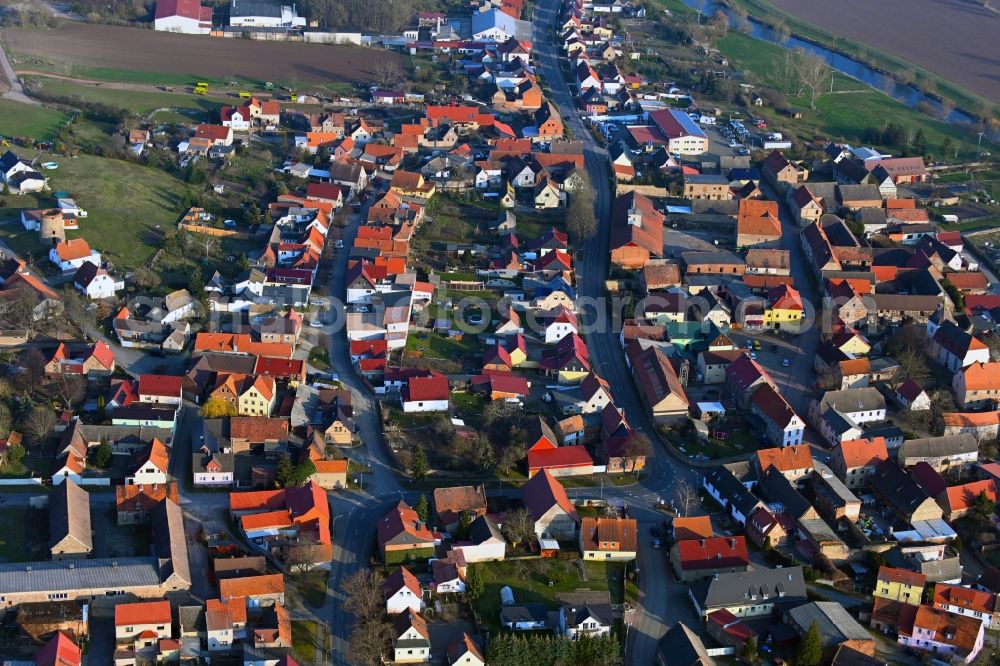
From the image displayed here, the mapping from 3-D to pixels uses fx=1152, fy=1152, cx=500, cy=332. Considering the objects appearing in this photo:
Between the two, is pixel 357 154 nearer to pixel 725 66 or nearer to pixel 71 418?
pixel 71 418

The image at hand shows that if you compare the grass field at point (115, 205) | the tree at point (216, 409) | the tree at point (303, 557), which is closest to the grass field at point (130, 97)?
the grass field at point (115, 205)

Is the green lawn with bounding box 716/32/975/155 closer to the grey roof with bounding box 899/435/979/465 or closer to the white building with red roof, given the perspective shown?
the grey roof with bounding box 899/435/979/465

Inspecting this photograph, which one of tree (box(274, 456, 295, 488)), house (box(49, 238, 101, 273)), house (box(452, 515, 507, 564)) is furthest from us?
house (box(49, 238, 101, 273))

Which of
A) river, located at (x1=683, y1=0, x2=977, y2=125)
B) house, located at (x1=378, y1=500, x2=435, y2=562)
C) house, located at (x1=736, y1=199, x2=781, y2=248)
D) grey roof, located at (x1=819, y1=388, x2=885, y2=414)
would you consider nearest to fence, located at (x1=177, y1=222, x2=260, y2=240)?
house, located at (x1=736, y1=199, x2=781, y2=248)

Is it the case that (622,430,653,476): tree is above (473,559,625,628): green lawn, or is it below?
above

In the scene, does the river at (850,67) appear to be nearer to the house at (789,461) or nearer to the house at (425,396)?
the house at (789,461)

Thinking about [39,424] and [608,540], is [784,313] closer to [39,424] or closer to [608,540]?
[608,540]

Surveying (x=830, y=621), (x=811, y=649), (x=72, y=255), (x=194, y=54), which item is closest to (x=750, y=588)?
(x=830, y=621)
